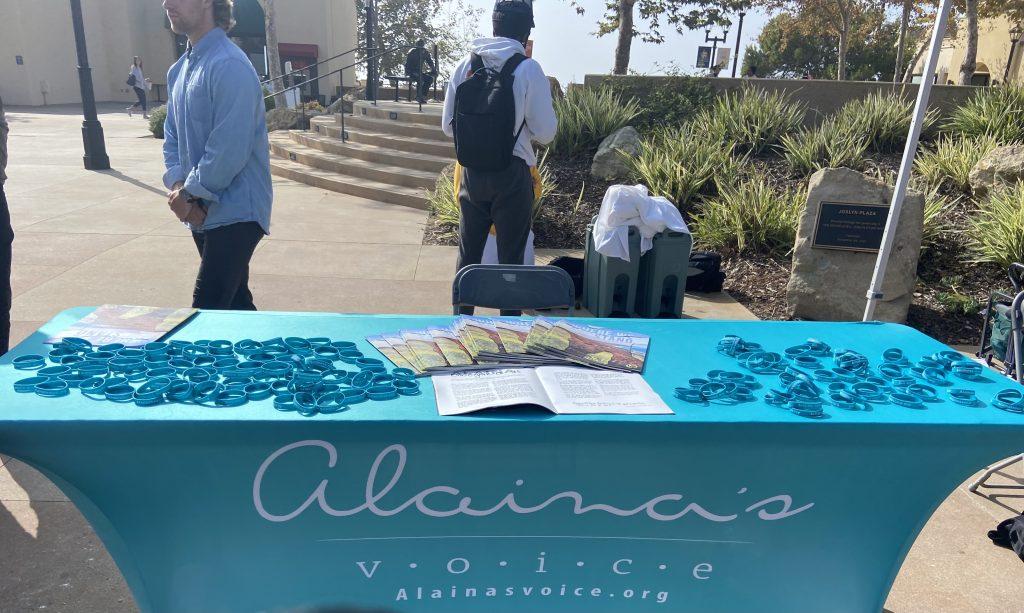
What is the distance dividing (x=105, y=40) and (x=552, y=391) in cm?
3638

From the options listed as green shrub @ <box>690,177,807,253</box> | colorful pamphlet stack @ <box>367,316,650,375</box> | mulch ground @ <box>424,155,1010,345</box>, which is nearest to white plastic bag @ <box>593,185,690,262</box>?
mulch ground @ <box>424,155,1010,345</box>

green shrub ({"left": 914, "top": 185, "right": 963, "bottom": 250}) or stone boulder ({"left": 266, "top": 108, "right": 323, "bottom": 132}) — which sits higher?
stone boulder ({"left": 266, "top": 108, "right": 323, "bottom": 132})

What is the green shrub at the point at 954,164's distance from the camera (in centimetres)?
734

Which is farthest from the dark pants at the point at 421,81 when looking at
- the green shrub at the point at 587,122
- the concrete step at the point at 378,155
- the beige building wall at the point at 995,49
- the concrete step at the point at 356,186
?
the beige building wall at the point at 995,49

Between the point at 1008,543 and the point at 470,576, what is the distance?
2429 millimetres

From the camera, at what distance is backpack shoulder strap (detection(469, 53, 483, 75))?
13.1 feet

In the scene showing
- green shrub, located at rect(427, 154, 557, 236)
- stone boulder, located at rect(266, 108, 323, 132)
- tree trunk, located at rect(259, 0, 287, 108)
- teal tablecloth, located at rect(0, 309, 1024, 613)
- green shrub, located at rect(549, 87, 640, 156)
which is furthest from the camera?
tree trunk, located at rect(259, 0, 287, 108)

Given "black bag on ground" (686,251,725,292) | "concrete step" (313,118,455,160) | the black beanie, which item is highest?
the black beanie

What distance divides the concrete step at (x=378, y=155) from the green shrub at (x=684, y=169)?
3.59 meters

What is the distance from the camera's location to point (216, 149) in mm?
2992

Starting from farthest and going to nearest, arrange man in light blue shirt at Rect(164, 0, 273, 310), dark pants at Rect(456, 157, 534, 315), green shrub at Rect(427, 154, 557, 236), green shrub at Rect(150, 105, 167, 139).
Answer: green shrub at Rect(150, 105, 167, 139)
green shrub at Rect(427, 154, 557, 236)
dark pants at Rect(456, 157, 534, 315)
man in light blue shirt at Rect(164, 0, 273, 310)

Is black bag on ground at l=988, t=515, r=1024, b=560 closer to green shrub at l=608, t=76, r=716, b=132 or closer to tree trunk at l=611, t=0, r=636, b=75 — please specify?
green shrub at l=608, t=76, r=716, b=132

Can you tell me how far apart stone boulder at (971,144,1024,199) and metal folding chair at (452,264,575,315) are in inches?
232

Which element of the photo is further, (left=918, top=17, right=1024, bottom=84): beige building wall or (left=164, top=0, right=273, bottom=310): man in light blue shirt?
(left=918, top=17, right=1024, bottom=84): beige building wall
